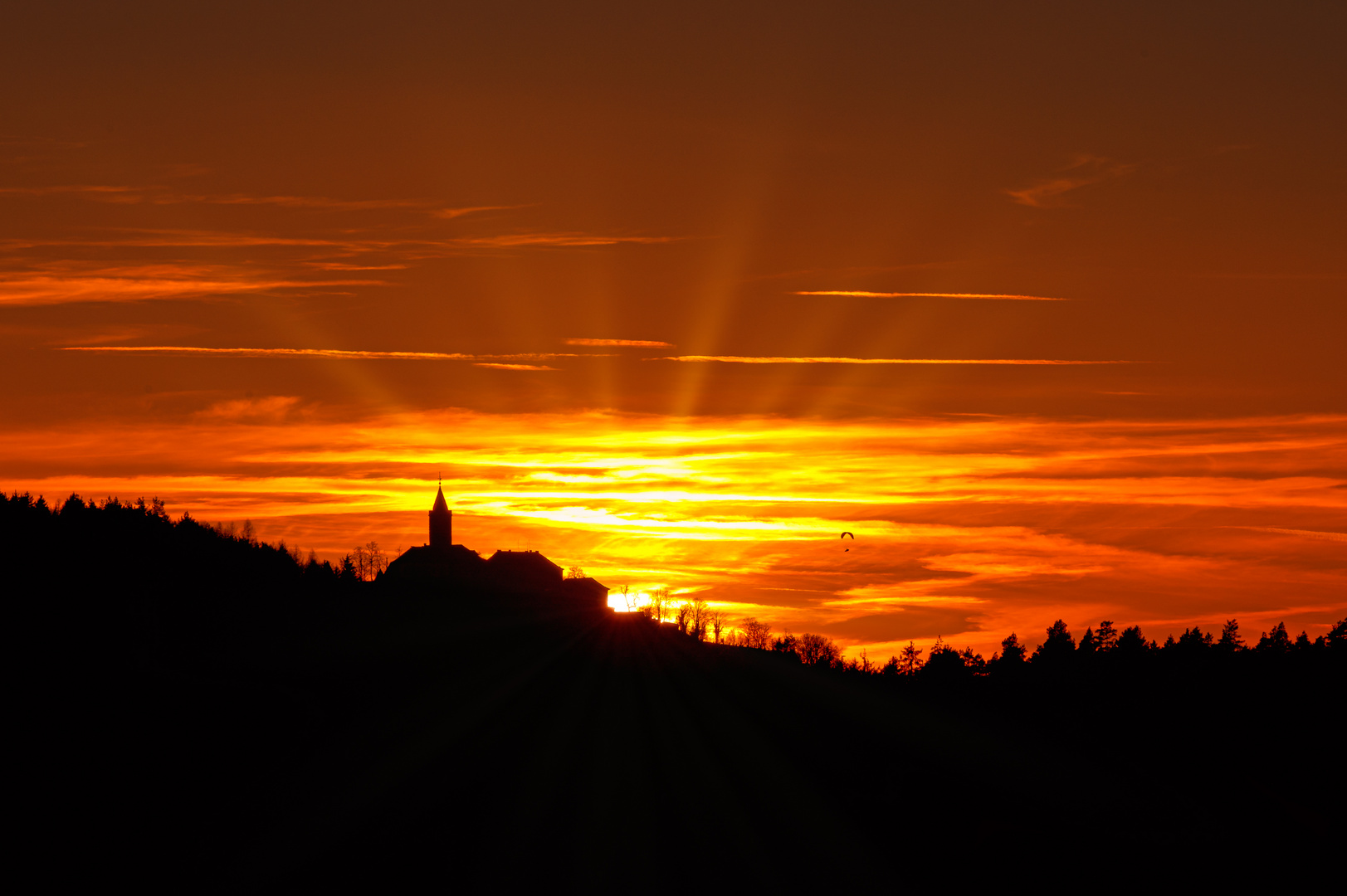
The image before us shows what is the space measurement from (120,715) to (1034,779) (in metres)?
60.8

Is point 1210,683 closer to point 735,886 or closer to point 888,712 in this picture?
point 888,712

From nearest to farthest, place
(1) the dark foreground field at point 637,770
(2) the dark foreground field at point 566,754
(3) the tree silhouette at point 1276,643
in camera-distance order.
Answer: (2) the dark foreground field at point 566,754 < (1) the dark foreground field at point 637,770 < (3) the tree silhouette at point 1276,643

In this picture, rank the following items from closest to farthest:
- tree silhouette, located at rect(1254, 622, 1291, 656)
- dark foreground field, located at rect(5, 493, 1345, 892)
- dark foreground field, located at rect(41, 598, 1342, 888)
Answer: dark foreground field, located at rect(5, 493, 1345, 892)
dark foreground field, located at rect(41, 598, 1342, 888)
tree silhouette, located at rect(1254, 622, 1291, 656)

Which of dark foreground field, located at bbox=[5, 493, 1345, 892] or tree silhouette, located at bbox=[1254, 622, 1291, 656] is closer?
dark foreground field, located at bbox=[5, 493, 1345, 892]

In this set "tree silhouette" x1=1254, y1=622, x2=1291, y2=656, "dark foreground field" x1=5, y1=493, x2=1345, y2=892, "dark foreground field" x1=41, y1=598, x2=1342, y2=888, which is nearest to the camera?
"dark foreground field" x1=5, y1=493, x2=1345, y2=892

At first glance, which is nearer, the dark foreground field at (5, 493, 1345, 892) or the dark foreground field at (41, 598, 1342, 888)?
the dark foreground field at (5, 493, 1345, 892)

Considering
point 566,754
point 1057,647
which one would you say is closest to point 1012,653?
point 1057,647

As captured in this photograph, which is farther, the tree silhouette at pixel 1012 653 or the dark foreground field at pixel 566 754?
the tree silhouette at pixel 1012 653

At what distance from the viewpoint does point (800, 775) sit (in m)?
86.4

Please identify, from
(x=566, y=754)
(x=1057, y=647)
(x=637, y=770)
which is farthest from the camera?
(x=1057, y=647)

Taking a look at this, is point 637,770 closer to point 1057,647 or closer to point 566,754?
point 566,754

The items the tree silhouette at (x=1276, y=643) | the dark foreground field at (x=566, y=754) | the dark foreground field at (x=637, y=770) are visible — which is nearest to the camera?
the dark foreground field at (x=566, y=754)

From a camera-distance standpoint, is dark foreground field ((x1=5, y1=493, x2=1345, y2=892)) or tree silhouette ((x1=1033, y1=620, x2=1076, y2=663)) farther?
tree silhouette ((x1=1033, y1=620, x2=1076, y2=663))

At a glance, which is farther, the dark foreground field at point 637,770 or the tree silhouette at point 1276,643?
the tree silhouette at point 1276,643
